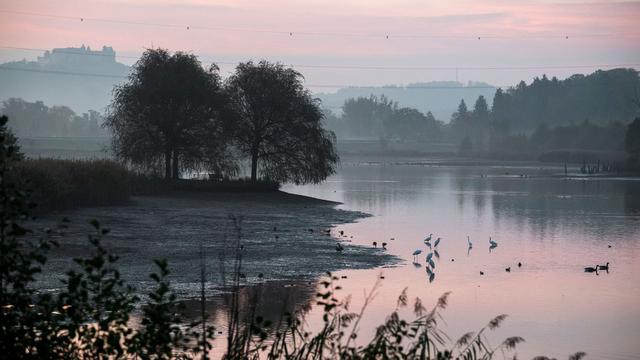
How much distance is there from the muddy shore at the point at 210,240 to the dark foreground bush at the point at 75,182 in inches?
37.3

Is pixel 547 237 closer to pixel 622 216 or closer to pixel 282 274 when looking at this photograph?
pixel 622 216

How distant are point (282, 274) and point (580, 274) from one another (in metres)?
10.5

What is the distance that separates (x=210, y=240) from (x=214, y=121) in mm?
27818

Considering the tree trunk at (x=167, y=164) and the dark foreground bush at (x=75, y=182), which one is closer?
the dark foreground bush at (x=75, y=182)

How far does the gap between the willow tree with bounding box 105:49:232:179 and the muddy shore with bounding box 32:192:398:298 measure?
20.3ft

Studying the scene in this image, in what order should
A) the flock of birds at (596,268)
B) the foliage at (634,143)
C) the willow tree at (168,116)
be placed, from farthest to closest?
the foliage at (634,143) → the willow tree at (168,116) → the flock of birds at (596,268)

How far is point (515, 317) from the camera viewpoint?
25.1 m

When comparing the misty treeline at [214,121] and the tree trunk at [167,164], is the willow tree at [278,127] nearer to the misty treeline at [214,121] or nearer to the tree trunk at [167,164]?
the misty treeline at [214,121]

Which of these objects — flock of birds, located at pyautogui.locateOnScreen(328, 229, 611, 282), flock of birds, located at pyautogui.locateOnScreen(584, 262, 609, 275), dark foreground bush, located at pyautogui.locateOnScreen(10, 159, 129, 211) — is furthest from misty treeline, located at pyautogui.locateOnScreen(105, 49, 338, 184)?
flock of birds, located at pyautogui.locateOnScreen(584, 262, 609, 275)

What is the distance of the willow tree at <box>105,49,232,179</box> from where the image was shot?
204 ft

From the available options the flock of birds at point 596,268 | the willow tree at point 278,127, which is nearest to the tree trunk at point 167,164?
the willow tree at point 278,127

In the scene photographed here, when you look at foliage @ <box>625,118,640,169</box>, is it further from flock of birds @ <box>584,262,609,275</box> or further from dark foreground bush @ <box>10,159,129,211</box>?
flock of birds @ <box>584,262,609,275</box>

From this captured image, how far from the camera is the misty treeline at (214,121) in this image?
62219mm

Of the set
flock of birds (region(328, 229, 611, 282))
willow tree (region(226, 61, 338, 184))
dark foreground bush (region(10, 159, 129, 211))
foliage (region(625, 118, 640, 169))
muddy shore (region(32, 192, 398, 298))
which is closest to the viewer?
muddy shore (region(32, 192, 398, 298))
